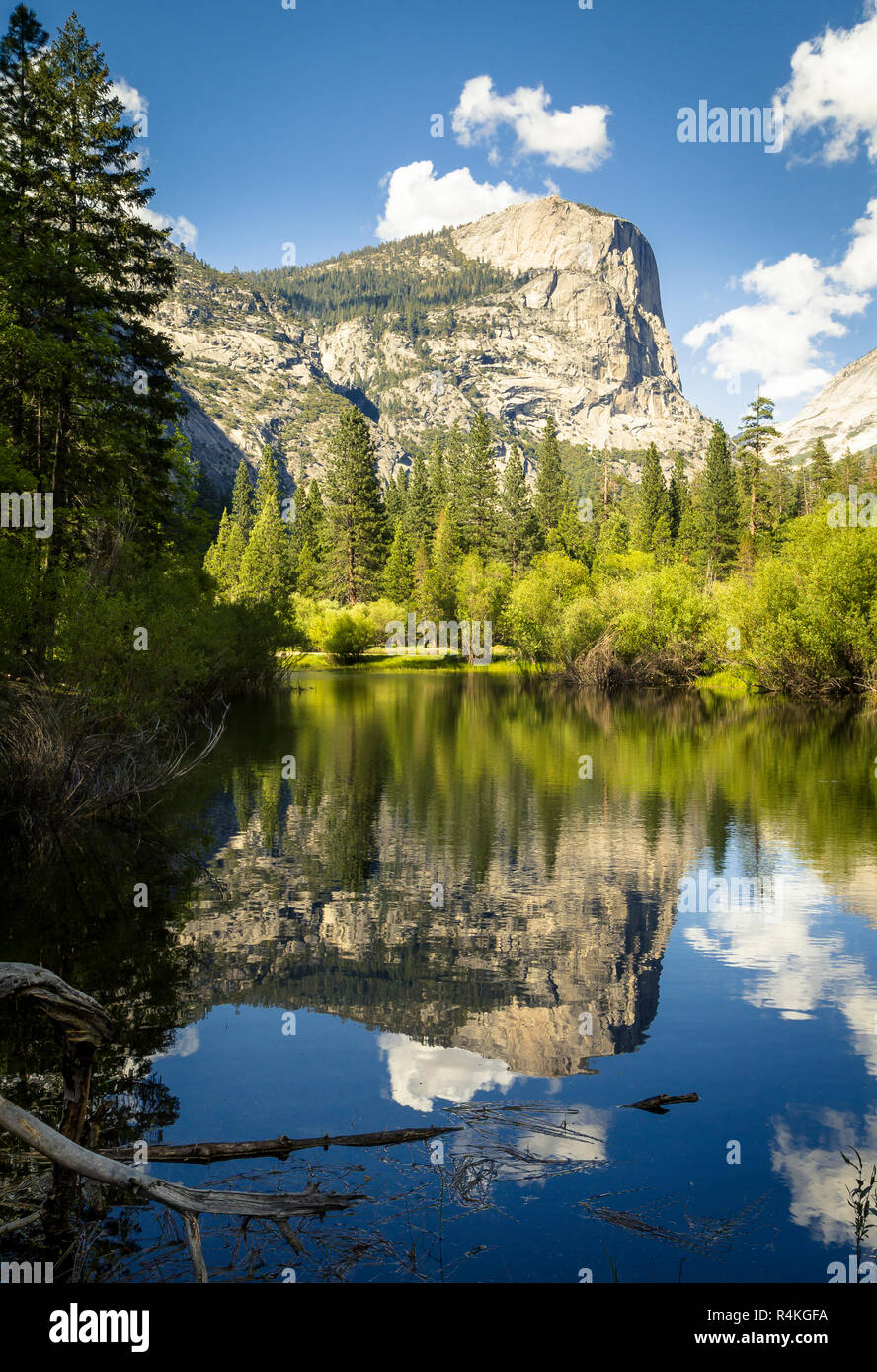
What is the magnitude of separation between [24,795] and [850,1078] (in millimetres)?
14279

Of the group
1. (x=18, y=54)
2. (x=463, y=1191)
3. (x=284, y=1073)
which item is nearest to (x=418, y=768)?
(x=284, y=1073)

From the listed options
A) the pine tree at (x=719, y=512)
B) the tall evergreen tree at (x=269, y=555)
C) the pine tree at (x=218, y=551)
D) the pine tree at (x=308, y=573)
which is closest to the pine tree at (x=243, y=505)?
the pine tree at (x=218, y=551)

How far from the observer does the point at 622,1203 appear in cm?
614

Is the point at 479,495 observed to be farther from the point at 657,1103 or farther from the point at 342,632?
the point at 657,1103

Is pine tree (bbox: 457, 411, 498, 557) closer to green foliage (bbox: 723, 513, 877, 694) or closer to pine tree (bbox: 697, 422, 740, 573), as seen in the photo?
pine tree (bbox: 697, 422, 740, 573)

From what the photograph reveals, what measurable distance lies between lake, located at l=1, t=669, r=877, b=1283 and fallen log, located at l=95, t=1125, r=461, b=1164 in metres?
0.10

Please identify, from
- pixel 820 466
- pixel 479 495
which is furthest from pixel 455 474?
pixel 820 466

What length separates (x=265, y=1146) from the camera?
6578 millimetres

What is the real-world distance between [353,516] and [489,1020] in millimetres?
113777

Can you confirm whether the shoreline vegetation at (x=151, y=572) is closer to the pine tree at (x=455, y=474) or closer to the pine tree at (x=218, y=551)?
the pine tree at (x=218, y=551)

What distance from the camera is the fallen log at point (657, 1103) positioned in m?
7.57

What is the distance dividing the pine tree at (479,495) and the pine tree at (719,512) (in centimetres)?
2800

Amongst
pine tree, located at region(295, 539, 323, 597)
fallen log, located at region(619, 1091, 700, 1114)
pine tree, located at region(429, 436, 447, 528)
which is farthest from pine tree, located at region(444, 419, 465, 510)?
fallen log, located at region(619, 1091, 700, 1114)
